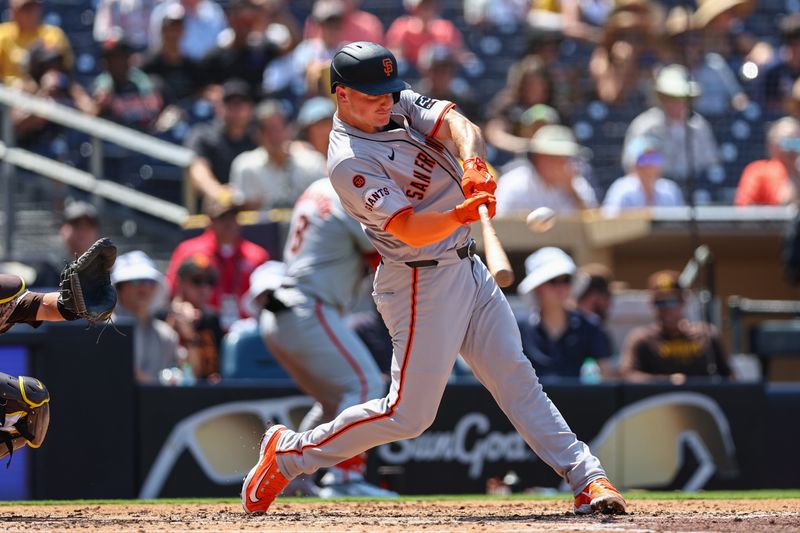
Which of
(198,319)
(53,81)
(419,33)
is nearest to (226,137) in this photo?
(53,81)

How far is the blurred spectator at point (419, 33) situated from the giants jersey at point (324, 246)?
640 cm

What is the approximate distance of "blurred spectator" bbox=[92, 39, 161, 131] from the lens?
11.7 m

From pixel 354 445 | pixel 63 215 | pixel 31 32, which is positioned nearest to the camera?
pixel 354 445

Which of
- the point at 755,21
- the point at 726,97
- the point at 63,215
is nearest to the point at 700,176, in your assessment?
the point at 726,97

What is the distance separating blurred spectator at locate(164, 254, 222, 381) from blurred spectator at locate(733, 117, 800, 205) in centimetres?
477

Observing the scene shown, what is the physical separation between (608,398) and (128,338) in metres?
3.05

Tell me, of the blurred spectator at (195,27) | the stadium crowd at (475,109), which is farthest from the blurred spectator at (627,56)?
the blurred spectator at (195,27)

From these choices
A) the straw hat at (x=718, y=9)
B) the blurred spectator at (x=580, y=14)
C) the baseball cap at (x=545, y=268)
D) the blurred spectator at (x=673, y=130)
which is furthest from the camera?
the blurred spectator at (x=580, y=14)

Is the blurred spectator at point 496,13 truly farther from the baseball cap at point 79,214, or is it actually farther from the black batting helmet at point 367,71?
the black batting helmet at point 367,71

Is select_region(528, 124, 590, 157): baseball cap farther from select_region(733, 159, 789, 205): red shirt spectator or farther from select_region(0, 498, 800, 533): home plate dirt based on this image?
select_region(0, 498, 800, 533): home plate dirt

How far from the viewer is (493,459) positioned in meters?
8.77

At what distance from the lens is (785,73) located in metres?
13.6

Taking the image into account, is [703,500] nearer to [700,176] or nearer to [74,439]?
[74,439]

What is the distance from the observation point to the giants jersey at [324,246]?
7.43m
